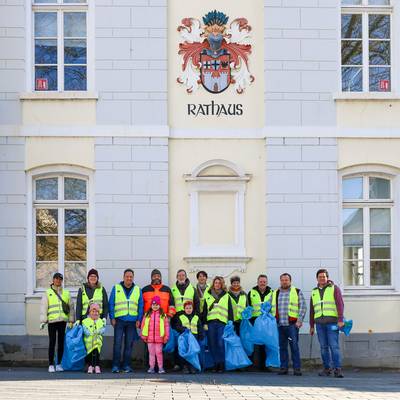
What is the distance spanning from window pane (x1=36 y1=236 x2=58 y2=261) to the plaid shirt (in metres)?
4.02

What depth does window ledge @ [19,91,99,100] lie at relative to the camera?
66.3ft

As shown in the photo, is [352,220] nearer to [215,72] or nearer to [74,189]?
[215,72]

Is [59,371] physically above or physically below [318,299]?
below

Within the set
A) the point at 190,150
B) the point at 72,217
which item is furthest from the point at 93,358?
the point at 190,150

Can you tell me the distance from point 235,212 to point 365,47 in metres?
3.71

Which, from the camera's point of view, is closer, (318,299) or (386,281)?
(318,299)

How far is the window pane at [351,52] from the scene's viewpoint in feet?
68.2

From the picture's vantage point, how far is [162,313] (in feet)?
62.7

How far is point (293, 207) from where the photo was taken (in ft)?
66.9

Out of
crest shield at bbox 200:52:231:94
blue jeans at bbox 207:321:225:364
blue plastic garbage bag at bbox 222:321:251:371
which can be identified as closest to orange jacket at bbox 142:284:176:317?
blue jeans at bbox 207:321:225:364

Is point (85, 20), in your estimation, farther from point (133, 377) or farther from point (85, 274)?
point (133, 377)

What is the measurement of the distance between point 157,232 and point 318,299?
3139mm

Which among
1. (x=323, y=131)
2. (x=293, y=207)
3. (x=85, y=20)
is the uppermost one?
(x=85, y=20)

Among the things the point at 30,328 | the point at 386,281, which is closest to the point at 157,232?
the point at 30,328
